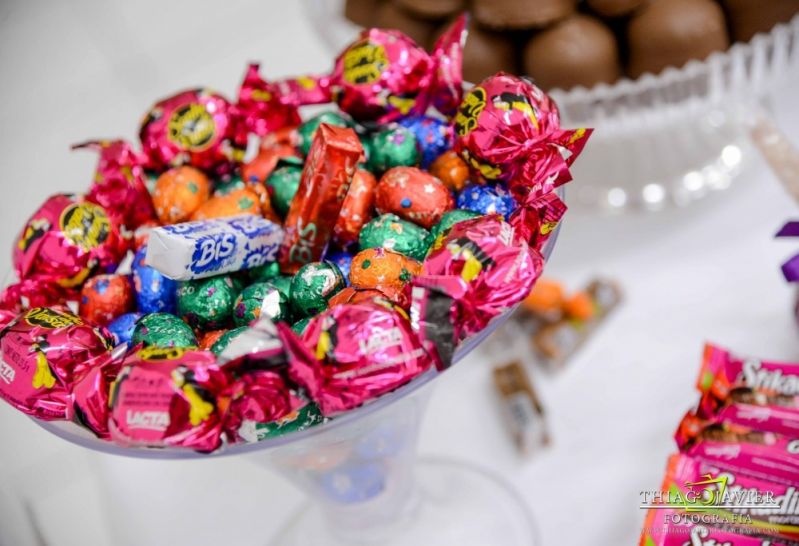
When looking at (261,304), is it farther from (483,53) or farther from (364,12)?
(364,12)

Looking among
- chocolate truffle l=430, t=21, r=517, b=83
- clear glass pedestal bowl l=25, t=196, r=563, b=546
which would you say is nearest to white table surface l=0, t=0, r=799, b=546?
clear glass pedestal bowl l=25, t=196, r=563, b=546

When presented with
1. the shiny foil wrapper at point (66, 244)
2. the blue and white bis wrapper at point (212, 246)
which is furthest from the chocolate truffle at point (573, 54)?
the shiny foil wrapper at point (66, 244)

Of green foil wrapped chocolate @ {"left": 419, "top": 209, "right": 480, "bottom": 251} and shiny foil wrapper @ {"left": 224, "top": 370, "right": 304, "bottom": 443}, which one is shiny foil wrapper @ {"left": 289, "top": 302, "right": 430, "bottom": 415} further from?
green foil wrapped chocolate @ {"left": 419, "top": 209, "right": 480, "bottom": 251}

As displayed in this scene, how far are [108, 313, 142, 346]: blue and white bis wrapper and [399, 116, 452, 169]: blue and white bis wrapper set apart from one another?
31cm

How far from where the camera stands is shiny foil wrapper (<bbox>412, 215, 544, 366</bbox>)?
1.67 ft

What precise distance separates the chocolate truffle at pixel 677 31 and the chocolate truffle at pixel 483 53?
169 millimetres

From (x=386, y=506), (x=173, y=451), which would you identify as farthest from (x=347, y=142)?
(x=386, y=506)

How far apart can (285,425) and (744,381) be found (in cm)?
46

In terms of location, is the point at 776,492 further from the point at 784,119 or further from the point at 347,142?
the point at 784,119

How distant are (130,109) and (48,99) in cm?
19

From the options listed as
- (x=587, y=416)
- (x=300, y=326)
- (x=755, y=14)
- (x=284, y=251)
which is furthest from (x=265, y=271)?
(x=755, y=14)

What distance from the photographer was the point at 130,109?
1.50 metres

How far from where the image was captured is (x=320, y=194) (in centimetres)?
63

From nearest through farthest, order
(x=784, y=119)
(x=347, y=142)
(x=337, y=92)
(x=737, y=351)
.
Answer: (x=347, y=142) → (x=337, y=92) → (x=737, y=351) → (x=784, y=119)
